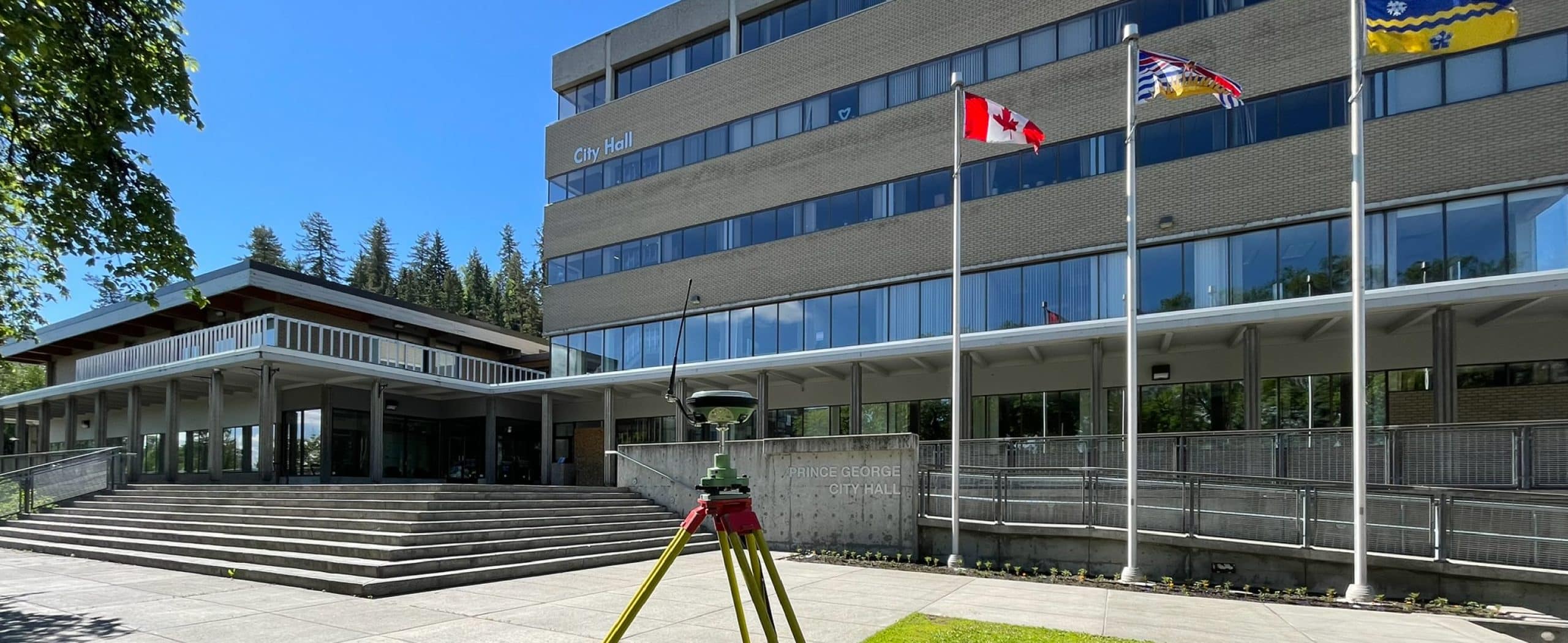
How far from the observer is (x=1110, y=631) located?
A: 29.5 ft

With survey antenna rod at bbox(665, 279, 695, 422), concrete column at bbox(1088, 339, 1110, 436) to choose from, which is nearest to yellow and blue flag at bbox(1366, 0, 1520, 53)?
concrete column at bbox(1088, 339, 1110, 436)

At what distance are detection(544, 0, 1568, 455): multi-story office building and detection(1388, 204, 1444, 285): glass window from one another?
1.8 inches

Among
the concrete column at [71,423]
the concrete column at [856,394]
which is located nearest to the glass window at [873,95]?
the concrete column at [856,394]

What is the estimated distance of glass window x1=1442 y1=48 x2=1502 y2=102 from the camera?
17703 millimetres

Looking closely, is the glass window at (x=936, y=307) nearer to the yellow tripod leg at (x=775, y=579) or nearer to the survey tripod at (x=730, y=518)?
the yellow tripod leg at (x=775, y=579)

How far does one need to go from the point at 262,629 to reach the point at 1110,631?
834 cm

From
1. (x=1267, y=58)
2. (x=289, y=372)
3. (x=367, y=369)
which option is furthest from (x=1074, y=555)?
(x=289, y=372)

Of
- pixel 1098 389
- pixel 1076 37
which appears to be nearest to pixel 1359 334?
pixel 1098 389

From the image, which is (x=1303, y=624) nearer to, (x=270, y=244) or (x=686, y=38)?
(x=686, y=38)

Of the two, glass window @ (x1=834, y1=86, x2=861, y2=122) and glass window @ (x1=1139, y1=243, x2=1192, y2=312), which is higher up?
glass window @ (x1=834, y1=86, x2=861, y2=122)

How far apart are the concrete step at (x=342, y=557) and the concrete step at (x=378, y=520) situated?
39.1 inches

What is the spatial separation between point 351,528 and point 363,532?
1269mm

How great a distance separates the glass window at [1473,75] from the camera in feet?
58.1

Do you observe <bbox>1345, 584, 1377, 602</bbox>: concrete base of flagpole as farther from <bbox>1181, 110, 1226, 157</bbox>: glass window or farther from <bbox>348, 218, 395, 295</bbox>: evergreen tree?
<bbox>348, 218, 395, 295</bbox>: evergreen tree
